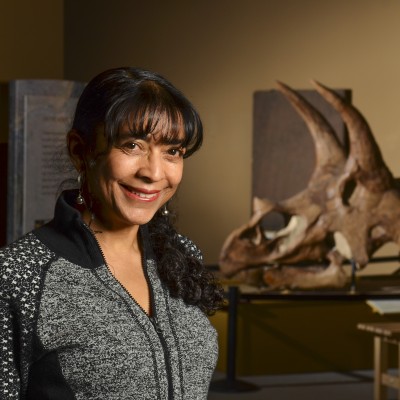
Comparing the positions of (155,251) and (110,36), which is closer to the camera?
(155,251)

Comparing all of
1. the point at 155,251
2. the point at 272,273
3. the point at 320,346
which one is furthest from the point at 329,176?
the point at 155,251

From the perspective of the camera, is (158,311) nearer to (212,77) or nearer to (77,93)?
(77,93)

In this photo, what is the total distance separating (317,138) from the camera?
20.3 feet

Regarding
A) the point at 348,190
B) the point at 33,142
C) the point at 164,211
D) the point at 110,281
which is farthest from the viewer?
the point at 348,190

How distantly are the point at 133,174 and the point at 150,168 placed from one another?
0.03 meters

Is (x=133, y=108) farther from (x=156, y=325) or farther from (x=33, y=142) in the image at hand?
(x=33, y=142)

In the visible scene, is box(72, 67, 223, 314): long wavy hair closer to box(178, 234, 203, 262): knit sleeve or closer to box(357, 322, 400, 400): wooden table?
box(178, 234, 203, 262): knit sleeve

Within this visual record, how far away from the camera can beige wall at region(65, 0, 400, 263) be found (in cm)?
655

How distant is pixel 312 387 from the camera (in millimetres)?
5816

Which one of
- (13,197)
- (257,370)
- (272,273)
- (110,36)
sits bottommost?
(257,370)

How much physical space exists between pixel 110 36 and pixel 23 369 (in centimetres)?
542

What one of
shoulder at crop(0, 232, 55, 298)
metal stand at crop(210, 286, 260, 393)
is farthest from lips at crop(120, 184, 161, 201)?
metal stand at crop(210, 286, 260, 393)

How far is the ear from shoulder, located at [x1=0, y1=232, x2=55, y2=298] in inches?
5.9

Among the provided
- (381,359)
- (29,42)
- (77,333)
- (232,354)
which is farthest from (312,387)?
(77,333)
